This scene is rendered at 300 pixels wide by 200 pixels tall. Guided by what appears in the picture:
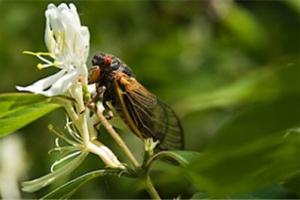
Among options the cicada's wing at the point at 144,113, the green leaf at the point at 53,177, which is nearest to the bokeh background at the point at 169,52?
the cicada's wing at the point at 144,113

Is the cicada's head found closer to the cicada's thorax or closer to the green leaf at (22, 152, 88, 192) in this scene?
the cicada's thorax

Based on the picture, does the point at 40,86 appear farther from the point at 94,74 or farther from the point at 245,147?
the point at 245,147

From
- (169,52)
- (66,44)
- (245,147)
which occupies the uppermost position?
(66,44)

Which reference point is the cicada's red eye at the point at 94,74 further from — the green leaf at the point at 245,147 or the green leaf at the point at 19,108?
the green leaf at the point at 245,147

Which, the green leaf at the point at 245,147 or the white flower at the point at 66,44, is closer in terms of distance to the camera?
the green leaf at the point at 245,147

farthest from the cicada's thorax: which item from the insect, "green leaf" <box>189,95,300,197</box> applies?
"green leaf" <box>189,95,300,197</box>

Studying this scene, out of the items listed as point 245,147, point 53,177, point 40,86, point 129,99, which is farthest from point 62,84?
point 245,147

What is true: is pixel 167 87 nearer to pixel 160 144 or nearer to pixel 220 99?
pixel 220 99
